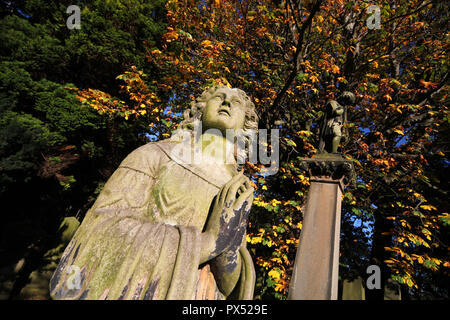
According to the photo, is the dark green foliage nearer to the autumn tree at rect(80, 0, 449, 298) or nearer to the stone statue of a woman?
→ the autumn tree at rect(80, 0, 449, 298)

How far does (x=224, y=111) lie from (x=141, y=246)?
1.27 metres

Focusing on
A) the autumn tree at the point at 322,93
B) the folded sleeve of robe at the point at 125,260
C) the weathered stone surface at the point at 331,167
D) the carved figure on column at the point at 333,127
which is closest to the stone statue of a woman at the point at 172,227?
the folded sleeve of robe at the point at 125,260

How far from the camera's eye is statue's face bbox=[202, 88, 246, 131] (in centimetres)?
206

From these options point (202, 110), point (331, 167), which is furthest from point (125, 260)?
point (331, 167)

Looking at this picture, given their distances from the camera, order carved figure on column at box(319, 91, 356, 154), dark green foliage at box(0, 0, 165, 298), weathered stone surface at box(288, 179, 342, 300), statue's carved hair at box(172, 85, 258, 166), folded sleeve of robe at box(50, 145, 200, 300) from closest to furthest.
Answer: folded sleeve of robe at box(50, 145, 200, 300)
statue's carved hair at box(172, 85, 258, 166)
weathered stone surface at box(288, 179, 342, 300)
carved figure on column at box(319, 91, 356, 154)
dark green foliage at box(0, 0, 165, 298)

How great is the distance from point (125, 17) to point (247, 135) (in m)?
10.4

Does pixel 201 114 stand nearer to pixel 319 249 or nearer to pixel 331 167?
pixel 319 249

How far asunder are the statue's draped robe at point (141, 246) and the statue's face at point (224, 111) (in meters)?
0.59

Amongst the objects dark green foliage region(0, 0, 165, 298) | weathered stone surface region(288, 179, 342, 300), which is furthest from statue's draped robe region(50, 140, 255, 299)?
dark green foliage region(0, 0, 165, 298)

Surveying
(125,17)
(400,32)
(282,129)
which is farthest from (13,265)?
(400,32)

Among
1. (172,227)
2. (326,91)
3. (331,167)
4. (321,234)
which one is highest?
(326,91)

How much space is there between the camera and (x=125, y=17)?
10.0m

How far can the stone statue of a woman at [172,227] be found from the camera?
119 cm

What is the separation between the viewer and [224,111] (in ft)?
6.82
